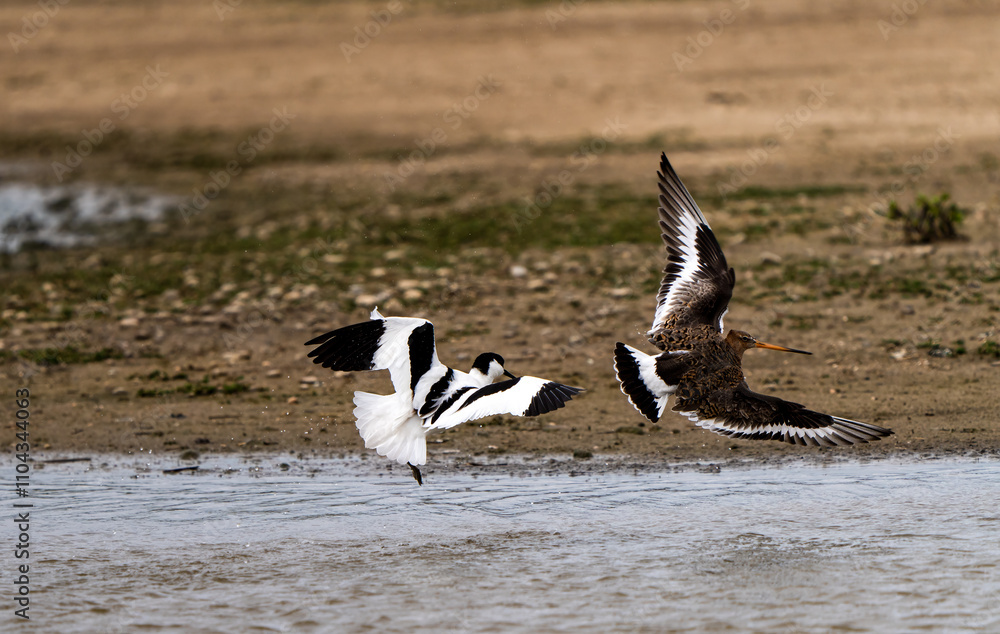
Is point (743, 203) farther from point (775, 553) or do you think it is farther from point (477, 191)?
point (775, 553)

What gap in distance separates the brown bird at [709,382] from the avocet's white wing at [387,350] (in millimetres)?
1153

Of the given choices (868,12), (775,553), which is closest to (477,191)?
(775,553)

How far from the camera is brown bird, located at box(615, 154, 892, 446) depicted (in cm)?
650

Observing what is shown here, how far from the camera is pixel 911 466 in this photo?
7.30m

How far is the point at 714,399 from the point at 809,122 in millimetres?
11701
